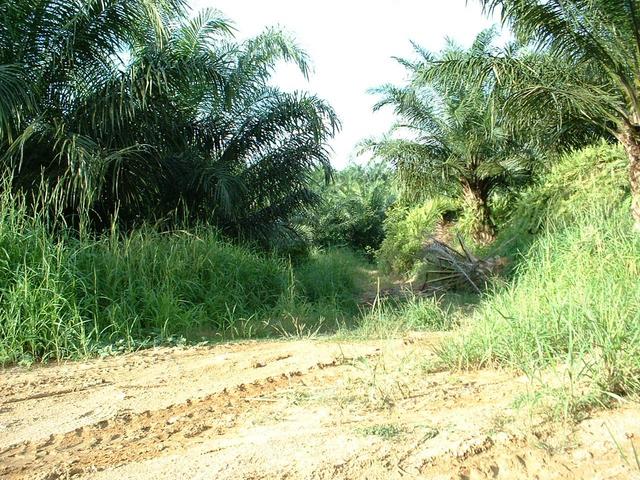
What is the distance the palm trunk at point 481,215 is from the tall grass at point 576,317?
28.0ft

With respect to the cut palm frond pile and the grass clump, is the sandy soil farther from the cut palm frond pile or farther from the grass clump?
the cut palm frond pile

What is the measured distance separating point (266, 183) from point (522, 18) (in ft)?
19.0

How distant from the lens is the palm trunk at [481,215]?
15047 mm

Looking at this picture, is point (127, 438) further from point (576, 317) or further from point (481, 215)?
point (481, 215)

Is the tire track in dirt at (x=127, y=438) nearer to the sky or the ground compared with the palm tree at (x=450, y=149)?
nearer to the ground

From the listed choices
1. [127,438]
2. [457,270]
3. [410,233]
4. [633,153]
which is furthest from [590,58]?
[410,233]

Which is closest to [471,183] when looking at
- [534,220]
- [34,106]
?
[534,220]

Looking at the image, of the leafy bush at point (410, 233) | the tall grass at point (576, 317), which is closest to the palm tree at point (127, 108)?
the tall grass at point (576, 317)

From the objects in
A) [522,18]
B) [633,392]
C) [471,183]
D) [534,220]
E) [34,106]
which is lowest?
[633,392]

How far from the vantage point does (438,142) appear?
14508mm

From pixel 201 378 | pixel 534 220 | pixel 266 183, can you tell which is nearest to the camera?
pixel 201 378

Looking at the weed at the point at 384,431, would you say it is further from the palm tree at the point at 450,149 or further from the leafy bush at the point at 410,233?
the leafy bush at the point at 410,233

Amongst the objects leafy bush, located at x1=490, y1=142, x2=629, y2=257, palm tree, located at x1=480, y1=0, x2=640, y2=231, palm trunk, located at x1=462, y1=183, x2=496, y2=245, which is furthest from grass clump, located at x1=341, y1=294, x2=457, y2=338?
palm trunk, located at x1=462, y1=183, x2=496, y2=245

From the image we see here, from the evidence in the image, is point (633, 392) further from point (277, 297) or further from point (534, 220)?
point (534, 220)
